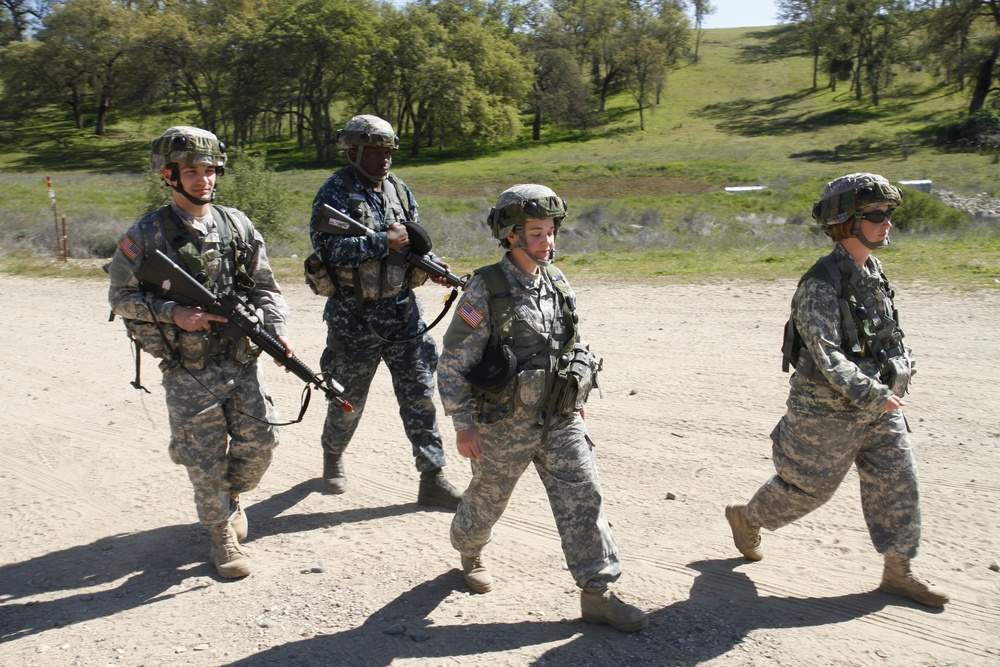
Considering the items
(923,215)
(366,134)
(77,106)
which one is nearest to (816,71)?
(923,215)

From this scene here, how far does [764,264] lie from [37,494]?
1124cm

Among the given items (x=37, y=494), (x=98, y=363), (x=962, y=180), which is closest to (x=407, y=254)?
(x=37, y=494)

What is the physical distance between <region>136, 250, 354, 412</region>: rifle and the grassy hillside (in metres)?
9.67

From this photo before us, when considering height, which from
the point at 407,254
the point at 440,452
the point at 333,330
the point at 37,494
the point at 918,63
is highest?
the point at 918,63

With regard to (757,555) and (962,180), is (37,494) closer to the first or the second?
(757,555)

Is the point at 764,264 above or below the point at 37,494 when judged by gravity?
above

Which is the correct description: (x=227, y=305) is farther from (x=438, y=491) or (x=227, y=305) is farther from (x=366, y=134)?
(x=438, y=491)

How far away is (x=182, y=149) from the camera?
169 inches

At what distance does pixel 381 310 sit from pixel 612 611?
7.73 ft

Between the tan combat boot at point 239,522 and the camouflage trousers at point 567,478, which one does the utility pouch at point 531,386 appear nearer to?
the camouflage trousers at point 567,478

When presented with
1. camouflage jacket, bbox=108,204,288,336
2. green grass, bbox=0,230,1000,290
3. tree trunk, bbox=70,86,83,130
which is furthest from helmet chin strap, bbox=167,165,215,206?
tree trunk, bbox=70,86,83,130

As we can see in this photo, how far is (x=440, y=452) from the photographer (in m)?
5.52

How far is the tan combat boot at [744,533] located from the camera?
453 cm

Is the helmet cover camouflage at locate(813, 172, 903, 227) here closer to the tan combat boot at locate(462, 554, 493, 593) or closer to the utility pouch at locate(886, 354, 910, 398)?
the utility pouch at locate(886, 354, 910, 398)
